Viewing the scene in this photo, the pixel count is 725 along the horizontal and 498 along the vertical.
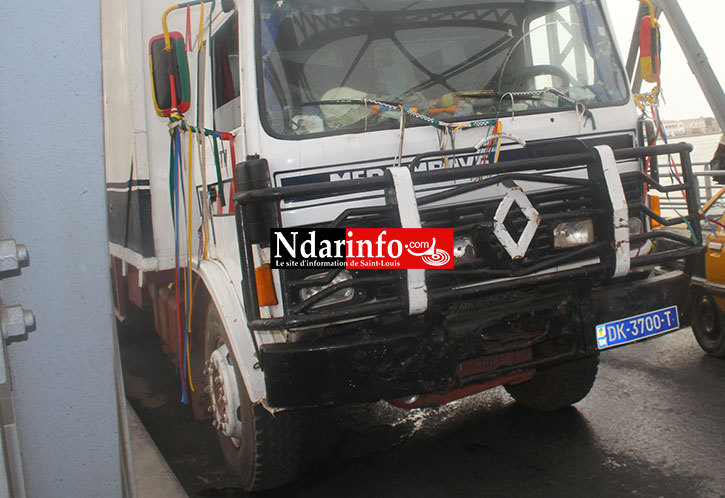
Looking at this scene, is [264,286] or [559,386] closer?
[264,286]

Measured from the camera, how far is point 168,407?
17.3 ft

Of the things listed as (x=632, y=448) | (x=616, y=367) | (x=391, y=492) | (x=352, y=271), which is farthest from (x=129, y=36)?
(x=616, y=367)

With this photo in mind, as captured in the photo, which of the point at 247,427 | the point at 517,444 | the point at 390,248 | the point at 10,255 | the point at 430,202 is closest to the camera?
the point at 10,255

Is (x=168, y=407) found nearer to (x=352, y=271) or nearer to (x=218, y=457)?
(x=218, y=457)

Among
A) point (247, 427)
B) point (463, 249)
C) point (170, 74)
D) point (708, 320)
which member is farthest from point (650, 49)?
point (247, 427)

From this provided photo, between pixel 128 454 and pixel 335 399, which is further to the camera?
pixel 335 399

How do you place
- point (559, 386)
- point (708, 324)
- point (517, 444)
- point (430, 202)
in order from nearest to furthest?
1. point (430, 202)
2. point (517, 444)
3. point (559, 386)
4. point (708, 324)

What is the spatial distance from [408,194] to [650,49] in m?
1.83

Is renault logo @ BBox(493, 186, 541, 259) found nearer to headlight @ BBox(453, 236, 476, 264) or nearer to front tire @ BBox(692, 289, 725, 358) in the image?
headlight @ BBox(453, 236, 476, 264)

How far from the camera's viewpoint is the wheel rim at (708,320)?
200 inches

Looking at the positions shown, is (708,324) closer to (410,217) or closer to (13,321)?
(410,217)

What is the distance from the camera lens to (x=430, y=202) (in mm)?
2898

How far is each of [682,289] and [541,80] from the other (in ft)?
4.28

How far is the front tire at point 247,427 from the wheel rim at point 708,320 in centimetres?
337
